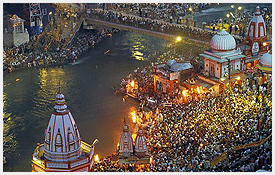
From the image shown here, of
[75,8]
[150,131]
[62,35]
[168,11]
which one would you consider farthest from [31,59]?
[150,131]

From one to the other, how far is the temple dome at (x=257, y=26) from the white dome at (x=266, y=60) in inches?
87.0

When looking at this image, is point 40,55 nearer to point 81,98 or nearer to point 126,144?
point 81,98

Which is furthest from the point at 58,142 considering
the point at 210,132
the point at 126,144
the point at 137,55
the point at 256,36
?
the point at 137,55

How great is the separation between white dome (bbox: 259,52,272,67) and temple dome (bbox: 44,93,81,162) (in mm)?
15616

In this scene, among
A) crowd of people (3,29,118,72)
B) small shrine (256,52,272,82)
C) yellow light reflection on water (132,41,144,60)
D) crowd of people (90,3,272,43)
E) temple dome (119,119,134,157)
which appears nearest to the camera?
temple dome (119,119,134,157)

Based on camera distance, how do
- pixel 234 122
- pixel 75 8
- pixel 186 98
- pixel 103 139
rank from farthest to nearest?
pixel 75 8, pixel 186 98, pixel 103 139, pixel 234 122

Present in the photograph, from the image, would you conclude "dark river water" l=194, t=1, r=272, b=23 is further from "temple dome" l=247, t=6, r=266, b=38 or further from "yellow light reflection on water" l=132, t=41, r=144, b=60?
"temple dome" l=247, t=6, r=266, b=38

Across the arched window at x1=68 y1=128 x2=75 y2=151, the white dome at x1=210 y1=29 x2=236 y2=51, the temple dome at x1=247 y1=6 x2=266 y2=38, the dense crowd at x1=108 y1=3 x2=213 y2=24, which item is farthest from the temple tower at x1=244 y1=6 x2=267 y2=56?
the arched window at x1=68 y1=128 x2=75 y2=151

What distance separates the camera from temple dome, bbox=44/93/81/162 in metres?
24.4

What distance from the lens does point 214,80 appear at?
37.1 m

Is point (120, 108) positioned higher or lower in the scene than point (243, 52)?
lower

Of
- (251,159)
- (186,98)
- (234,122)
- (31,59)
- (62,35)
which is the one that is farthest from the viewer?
(62,35)

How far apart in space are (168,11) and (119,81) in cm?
1354

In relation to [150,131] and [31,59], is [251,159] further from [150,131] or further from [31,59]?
[31,59]
